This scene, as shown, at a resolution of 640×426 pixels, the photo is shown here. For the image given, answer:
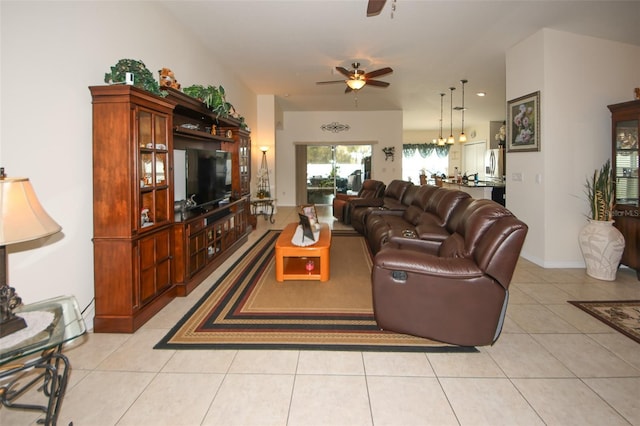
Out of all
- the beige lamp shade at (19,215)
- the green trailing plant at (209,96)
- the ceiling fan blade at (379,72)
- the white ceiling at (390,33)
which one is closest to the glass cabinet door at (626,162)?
the white ceiling at (390,33)

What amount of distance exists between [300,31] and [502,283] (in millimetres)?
4019

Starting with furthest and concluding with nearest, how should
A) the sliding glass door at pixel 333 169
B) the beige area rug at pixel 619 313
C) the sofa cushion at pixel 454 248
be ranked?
1. the sliding glass door at pixel 333 169
2. the beige area rug at pixel 619 313
3. the sofa cushion at pixel 454 248

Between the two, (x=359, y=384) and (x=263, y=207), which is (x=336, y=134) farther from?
(x=359, y=384)

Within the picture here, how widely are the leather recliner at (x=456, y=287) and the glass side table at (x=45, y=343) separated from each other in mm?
1771

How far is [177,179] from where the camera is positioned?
13.9 feet

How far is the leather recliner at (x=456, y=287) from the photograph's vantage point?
7.97ft

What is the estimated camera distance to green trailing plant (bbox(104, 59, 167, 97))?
114 inches

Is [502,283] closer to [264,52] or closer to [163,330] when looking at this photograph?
[163,330]

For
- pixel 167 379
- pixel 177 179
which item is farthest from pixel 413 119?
pixel 167 379

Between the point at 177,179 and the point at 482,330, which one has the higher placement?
the point at 177,179

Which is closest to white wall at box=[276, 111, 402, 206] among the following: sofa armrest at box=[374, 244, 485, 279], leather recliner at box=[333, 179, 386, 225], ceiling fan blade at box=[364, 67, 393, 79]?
leather recliner at box=[333, 179, 386, 225]

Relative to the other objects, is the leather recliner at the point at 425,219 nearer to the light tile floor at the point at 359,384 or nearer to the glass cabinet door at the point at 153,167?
the light tile floor at the point at 359,384

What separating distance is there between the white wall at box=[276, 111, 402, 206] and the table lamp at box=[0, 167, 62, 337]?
960 cm

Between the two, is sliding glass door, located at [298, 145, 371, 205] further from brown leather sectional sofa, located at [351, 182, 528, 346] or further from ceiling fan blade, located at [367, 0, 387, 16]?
brown leather sectional sofa, located at [351, 182, 528, 346]
